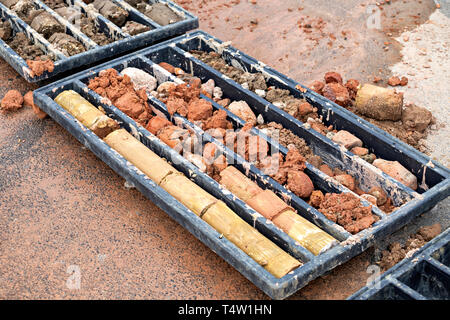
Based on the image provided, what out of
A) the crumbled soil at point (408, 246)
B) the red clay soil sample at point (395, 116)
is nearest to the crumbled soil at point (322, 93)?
the red clay soil sample at point (395, 116)

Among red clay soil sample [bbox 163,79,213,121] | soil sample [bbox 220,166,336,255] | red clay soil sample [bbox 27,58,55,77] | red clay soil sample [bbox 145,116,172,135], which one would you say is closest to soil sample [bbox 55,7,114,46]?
red clay soil sample [bbox 27,58,55,77]

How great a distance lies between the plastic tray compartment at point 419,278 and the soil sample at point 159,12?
4.28m

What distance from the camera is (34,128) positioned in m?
6.55

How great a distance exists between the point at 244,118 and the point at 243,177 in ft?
3.05

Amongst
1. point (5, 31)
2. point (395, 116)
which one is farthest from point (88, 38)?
point (395, 116)

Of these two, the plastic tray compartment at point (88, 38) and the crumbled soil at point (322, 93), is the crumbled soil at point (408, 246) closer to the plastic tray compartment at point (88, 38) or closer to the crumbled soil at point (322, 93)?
the crumbled soil at point (322, 93)

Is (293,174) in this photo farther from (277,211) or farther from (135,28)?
(135,28)

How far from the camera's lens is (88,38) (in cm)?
714

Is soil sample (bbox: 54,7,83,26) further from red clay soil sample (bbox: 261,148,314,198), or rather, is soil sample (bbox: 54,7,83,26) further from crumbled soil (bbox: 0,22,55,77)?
red clay soil sample (bbox: 261,148,314,198)

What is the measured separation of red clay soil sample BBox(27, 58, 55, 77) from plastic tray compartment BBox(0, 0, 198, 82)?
1.6 inches

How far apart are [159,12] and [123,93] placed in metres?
1.75

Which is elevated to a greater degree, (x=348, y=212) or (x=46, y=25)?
(x=46, y=25)

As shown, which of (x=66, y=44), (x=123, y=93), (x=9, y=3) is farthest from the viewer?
(x=9, y=3)

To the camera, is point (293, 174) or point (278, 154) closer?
point (293, 174)
